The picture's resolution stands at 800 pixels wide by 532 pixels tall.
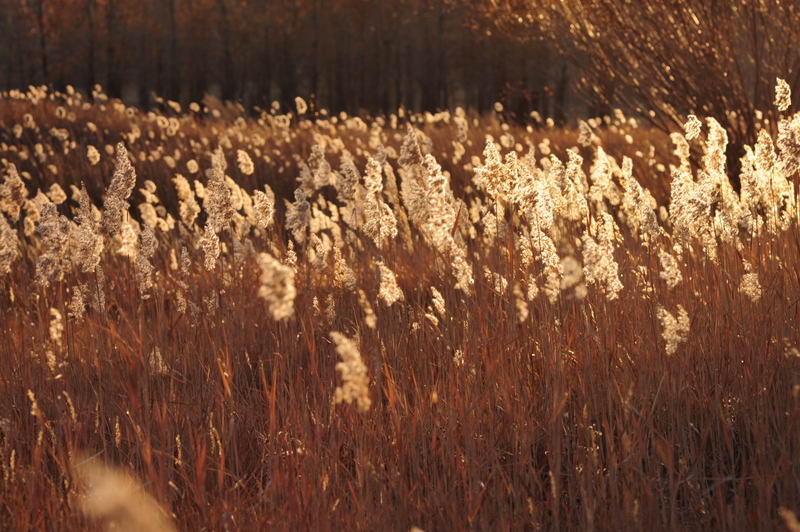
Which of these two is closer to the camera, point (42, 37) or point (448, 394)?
point (448, 394)

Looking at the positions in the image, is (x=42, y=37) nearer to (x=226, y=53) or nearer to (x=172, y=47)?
(x=172, y=47)

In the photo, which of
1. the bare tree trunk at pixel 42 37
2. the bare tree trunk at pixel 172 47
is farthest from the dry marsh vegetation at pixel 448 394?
the bare tree trunk at pixel 172 47

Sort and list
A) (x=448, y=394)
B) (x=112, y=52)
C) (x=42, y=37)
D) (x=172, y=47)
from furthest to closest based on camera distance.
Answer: (x=172, y=47), (x=112, y=52), (x=42, y=37), (x=448, y=394)

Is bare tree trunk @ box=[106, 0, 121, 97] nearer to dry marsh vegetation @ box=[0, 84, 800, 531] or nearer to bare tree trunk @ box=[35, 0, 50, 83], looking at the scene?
bare tree trunk @ box=[35, 0, 50, 83]

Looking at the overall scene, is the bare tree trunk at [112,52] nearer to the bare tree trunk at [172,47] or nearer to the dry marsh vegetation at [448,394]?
the bare tree trunk at [172,47]

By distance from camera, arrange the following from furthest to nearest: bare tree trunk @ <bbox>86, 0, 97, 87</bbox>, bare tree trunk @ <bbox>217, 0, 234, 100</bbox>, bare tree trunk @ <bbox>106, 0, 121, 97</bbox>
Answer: bare tree trunk @ <bbox>217, 0, 234, 100</bbox>, bare tree trunk @ <bbox>106, 0, 121, 97</bbox>, bare tree trunk @ <bbox>86, 0, 97, 87</bbox>

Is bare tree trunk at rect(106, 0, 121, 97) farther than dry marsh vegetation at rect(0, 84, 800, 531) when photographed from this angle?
Yes

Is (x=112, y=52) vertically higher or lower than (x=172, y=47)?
lower

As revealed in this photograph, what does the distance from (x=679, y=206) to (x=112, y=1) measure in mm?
28543

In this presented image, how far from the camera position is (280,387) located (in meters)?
3.10

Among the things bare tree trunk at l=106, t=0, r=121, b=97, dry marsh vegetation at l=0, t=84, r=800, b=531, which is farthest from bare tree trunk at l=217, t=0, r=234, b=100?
dry marsh vegetation at l=0, t=84, r=800, b=531

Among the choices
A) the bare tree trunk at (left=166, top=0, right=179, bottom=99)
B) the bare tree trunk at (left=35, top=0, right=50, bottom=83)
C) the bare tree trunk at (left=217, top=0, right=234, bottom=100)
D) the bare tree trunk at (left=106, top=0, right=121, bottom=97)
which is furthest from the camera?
the bare tree trunk at (left=166, top=0, right=179, bottom=99)

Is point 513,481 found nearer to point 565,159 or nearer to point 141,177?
point 141,177

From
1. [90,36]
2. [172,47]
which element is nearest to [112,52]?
[90,36]
